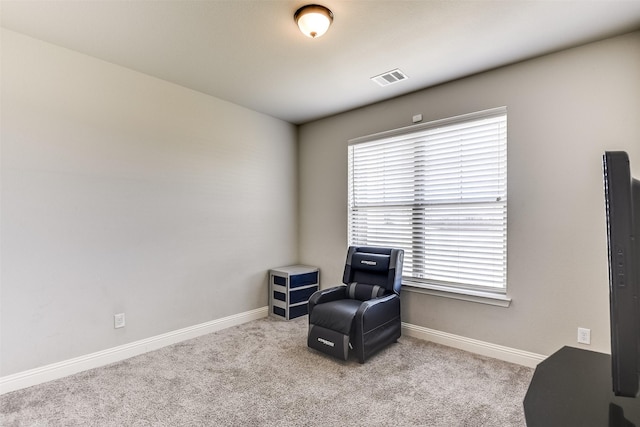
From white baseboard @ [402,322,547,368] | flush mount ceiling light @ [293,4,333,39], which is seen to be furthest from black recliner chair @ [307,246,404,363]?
flush mount ceiling light @ [293,4,333,39]

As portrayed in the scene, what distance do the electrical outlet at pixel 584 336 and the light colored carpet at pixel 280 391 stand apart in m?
0.47

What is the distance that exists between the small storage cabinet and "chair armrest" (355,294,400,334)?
1.29 m

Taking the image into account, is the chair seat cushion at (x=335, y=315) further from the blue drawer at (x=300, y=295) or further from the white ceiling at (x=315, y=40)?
the white ceiling at (x=315, y=40)

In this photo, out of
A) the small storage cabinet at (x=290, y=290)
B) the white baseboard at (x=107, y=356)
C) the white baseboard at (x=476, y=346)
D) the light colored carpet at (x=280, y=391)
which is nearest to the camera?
the light colored carpet at (x=280, y=391)

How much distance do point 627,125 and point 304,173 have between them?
132 inches

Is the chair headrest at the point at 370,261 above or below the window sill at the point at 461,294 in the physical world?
above

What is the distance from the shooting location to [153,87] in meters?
3.15

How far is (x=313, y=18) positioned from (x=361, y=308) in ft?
7.44

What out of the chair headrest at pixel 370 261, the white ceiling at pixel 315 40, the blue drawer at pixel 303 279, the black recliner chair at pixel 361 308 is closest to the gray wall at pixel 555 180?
the white ceiling at pixel 315 40

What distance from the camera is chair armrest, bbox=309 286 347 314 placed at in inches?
124

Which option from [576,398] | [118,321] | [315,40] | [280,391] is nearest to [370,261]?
[280,391]

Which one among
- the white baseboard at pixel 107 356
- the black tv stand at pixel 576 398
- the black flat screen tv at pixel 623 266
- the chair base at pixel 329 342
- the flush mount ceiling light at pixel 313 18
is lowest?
the white baseboard at pixel 107 356

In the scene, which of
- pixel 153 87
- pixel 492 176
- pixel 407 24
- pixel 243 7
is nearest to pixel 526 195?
pixel 492 176

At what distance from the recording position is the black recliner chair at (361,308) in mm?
2758
